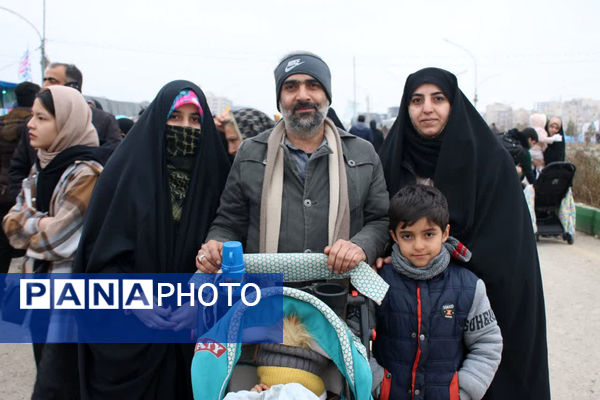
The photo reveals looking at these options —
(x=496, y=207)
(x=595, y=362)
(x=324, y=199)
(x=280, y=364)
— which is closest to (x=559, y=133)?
(x=595, y=362)

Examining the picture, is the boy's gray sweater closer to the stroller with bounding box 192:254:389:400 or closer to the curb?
the stroller with bounding box 192:254:389:400

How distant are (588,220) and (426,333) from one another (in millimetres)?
7366

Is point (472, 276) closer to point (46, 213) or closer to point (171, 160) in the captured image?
point (171, 160)

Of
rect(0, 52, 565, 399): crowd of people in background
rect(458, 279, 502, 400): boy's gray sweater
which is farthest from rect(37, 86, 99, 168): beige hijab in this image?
rect(458, 279, 502, 400): boy's gray sweater

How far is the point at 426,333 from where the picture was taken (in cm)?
191

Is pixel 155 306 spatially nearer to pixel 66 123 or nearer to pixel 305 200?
pixel 305 200

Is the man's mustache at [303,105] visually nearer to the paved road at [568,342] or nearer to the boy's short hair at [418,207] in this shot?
the boy's short hair at [418,207]

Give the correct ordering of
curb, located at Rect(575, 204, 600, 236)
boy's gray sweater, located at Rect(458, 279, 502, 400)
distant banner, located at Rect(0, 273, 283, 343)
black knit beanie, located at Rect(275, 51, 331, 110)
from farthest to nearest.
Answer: curb, located at Rect(575, 204, 600, 236) → black knit beanie, located at Rect(275, 51, 331, 110) → boy's gray sweater, located at Rect(458, 279, 502, 400) → distant banner, located at Rect(0, 273, 283, 343)

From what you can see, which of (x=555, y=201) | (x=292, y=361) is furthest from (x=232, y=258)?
(x=555, y=201)

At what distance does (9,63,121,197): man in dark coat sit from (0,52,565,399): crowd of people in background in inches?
60.4

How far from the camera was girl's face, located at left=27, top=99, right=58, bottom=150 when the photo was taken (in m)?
2.55

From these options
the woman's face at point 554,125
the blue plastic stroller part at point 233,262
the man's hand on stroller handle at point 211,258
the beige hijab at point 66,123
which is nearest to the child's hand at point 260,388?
the blue plastic stroller part at point 233,262

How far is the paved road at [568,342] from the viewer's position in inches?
127

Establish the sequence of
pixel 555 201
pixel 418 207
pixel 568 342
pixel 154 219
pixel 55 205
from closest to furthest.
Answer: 1. pixel 418 207
2. pixel 154 219
3. pixel 55 205
4. pixel 568 342
5. pixel 555 201
